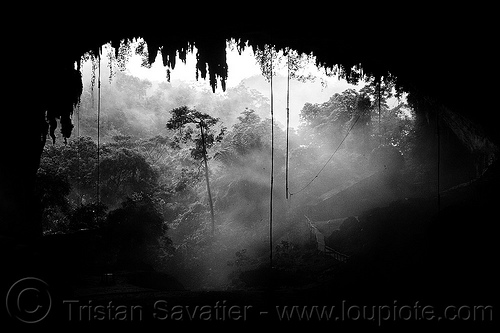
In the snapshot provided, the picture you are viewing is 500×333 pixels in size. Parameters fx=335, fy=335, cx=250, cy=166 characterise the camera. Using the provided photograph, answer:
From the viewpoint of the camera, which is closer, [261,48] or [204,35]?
[204,35]

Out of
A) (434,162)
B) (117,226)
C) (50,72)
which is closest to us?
(50,72)

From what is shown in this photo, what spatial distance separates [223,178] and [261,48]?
19.3 m

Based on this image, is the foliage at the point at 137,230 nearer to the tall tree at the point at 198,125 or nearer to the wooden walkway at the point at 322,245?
the tall tree at the point at 198,125

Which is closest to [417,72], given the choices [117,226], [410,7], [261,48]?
[410,7]

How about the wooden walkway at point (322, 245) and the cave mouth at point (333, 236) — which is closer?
the cave mouth at point (333, 236)

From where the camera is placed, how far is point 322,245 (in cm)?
2119

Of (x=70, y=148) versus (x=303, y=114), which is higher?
(x=303, y=114)

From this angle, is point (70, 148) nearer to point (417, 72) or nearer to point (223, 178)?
point (223, 178)

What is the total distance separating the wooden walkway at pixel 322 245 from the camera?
1808 cm

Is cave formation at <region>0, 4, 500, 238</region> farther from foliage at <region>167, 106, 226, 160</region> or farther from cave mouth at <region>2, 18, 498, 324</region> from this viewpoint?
foliage at <region>167, 106, 226, 160</region>

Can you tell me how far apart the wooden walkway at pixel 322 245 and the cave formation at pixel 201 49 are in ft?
30.5

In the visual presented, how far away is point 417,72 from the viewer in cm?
1244

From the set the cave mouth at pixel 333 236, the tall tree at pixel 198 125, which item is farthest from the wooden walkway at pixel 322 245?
the tall tree at pixel 198 125

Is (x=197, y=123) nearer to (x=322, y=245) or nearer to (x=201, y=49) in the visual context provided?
(x=322, y=245)
